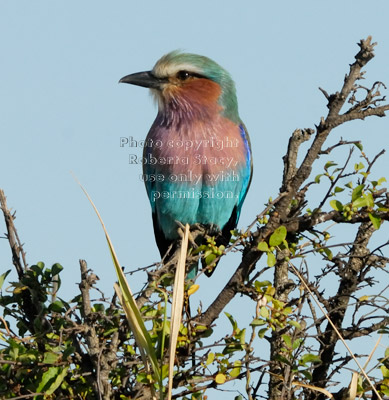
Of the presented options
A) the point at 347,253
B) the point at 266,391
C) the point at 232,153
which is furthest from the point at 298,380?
the point at 232,153

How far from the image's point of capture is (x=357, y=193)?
354cm

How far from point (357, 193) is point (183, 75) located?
2.31 meters

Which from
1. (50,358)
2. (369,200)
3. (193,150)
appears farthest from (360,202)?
(193,150)

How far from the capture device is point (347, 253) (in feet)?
12.6

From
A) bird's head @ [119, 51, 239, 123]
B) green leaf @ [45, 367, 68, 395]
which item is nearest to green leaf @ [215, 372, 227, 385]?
green leaf @ [45, 367, 68, 395]

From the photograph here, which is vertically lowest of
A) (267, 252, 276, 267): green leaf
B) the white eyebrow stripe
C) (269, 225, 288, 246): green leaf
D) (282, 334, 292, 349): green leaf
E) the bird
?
(282, 334, 292, 349): green leaf

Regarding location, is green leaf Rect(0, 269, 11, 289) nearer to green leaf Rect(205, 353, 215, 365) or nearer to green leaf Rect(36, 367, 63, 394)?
green leaf Rect(36, 367, 63, 394)

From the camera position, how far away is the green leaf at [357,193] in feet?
11.6

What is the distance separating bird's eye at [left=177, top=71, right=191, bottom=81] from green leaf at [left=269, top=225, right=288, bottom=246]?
238cm

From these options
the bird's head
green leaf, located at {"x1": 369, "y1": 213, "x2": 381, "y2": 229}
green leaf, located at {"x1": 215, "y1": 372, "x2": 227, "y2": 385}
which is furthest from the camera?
the bird's head

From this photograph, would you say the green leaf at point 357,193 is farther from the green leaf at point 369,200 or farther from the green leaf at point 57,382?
the green leaf at point 57,382

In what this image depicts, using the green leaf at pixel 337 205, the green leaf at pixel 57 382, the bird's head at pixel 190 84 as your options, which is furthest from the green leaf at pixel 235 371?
the bird's head at pixel 190 84

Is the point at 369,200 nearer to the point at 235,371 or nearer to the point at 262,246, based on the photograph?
the point at 262,246

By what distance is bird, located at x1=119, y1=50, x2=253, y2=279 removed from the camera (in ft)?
17.1
